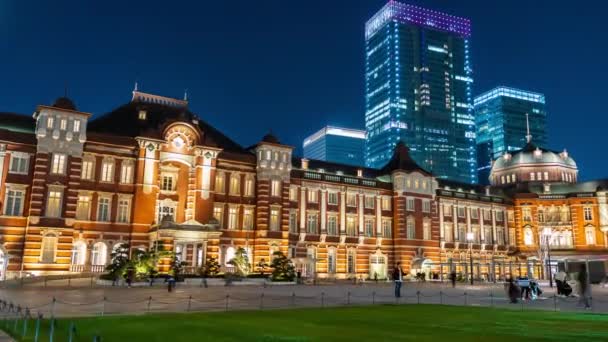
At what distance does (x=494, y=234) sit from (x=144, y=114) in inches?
2001

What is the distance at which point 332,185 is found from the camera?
61.4m

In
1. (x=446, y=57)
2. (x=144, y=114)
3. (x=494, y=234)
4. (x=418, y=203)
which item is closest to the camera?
(x=144, y=114)

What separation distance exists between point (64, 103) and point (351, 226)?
111 feet

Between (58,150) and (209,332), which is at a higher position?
(58,150)

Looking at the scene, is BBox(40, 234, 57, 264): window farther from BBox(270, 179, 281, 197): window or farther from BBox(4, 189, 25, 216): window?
BBox(270, 179, 281, 197): window

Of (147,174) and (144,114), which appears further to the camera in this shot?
(144,114)

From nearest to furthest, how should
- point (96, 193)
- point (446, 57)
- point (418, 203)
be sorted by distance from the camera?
1. point (96, 193)
2. point (418, 203)
3. point (446, 57)

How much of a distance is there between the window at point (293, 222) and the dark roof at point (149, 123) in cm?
851

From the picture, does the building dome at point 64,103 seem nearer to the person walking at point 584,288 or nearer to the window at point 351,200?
the window at point 351,200

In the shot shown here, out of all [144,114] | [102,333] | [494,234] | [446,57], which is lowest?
[102,333]

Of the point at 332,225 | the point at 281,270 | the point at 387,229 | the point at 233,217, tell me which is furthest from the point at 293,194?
A: the point at 387,229

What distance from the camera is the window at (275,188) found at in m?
54.5

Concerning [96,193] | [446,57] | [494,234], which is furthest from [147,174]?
[446,57]

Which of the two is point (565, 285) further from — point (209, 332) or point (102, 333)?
point (102, 333)
